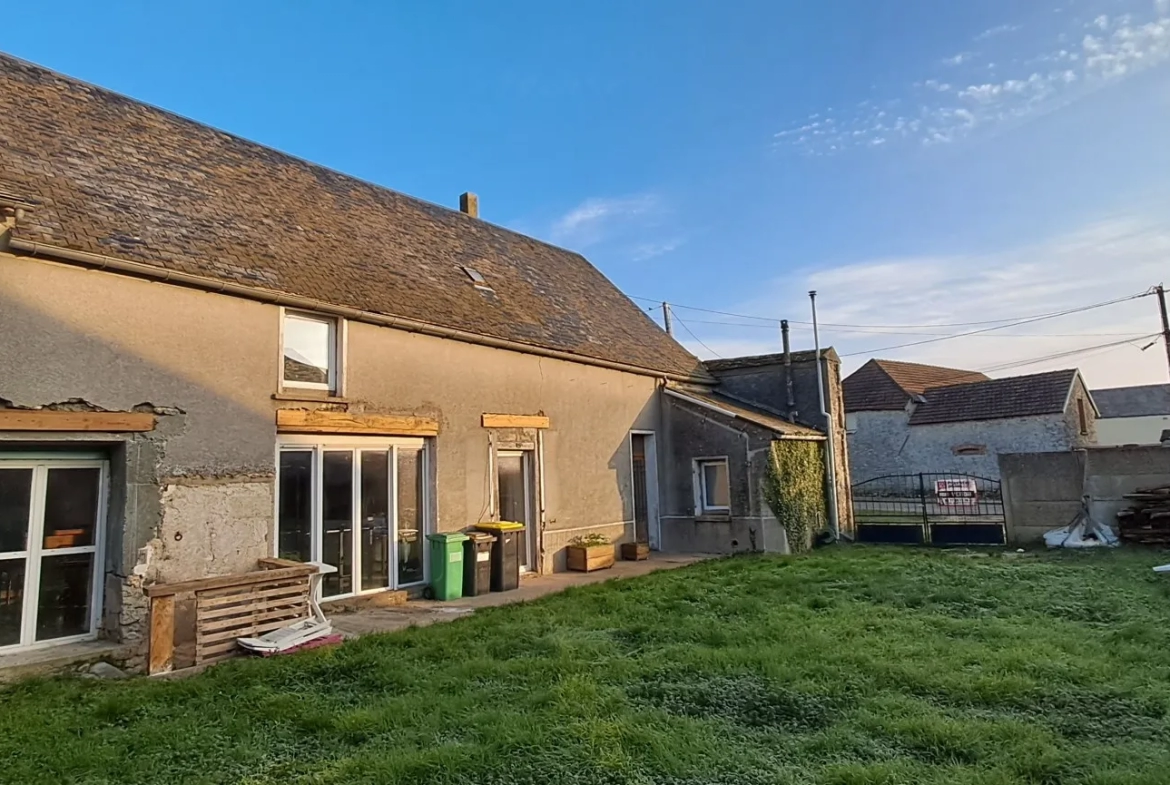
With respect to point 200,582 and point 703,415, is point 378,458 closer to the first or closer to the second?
point 200,582

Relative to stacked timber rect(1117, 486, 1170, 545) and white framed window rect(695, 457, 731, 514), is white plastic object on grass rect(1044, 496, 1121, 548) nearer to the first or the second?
stacked timber rect(1117, 486, 1170, 545)

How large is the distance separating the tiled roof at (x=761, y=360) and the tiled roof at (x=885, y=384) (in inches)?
462

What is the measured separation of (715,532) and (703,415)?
2682mm

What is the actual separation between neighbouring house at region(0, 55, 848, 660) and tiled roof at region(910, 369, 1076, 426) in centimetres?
1409

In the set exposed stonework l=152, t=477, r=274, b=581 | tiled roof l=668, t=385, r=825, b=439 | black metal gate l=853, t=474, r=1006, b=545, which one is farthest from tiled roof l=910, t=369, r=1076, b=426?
exposed stonework l=152, t=477, r=274, b=581

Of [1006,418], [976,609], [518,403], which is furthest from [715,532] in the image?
[1006,418]

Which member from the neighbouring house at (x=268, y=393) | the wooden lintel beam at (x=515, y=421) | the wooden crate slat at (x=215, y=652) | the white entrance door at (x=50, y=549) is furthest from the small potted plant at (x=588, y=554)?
the white entrance door at (x=50, y=549)

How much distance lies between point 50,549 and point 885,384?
94.1 feet

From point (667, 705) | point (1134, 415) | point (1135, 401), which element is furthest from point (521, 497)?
point (1135, 401)

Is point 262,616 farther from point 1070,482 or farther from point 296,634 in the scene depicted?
point 1070,482

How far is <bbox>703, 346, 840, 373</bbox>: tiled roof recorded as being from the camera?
17500 millimetres

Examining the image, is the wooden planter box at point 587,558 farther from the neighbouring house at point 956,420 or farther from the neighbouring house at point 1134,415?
the neighbouring house at point 1134,415

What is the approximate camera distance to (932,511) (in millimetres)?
24062

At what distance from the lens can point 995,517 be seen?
65.6ft
